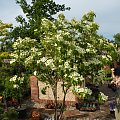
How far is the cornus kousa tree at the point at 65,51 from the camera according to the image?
13703mm

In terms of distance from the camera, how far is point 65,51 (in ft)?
45.0

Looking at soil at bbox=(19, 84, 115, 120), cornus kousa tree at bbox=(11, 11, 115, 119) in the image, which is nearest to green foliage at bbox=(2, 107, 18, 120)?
soil at bbox=(19, 84, 115, 120)

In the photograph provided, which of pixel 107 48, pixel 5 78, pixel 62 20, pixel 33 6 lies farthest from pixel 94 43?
pixel 33 6

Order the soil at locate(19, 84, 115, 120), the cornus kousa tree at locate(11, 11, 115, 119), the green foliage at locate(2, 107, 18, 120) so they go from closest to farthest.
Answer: the cornus kousa tree at locate(11, 11, 115, 119) → the green foliage at locate(2, 107, 18, 120) → the soil at locate(19, 84, 115, 120)

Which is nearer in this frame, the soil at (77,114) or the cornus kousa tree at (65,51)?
the cornus kousa tree at (65,51)

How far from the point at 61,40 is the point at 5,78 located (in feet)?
39.7

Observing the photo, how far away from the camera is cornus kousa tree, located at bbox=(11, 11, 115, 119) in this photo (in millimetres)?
13703

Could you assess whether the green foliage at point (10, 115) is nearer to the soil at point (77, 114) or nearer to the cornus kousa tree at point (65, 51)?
the soil at point (77, 114)

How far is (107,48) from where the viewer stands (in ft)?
48.2

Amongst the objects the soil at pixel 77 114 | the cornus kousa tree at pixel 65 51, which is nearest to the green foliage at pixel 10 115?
the soil at pixel 77 114

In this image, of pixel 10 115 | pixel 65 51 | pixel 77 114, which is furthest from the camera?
pixel 77 114

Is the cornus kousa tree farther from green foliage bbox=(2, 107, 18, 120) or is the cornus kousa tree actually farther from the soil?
the soil

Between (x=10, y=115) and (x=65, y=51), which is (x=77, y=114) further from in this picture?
(x=65, y=51)

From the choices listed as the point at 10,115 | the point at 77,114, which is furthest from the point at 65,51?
the point at 77,114
